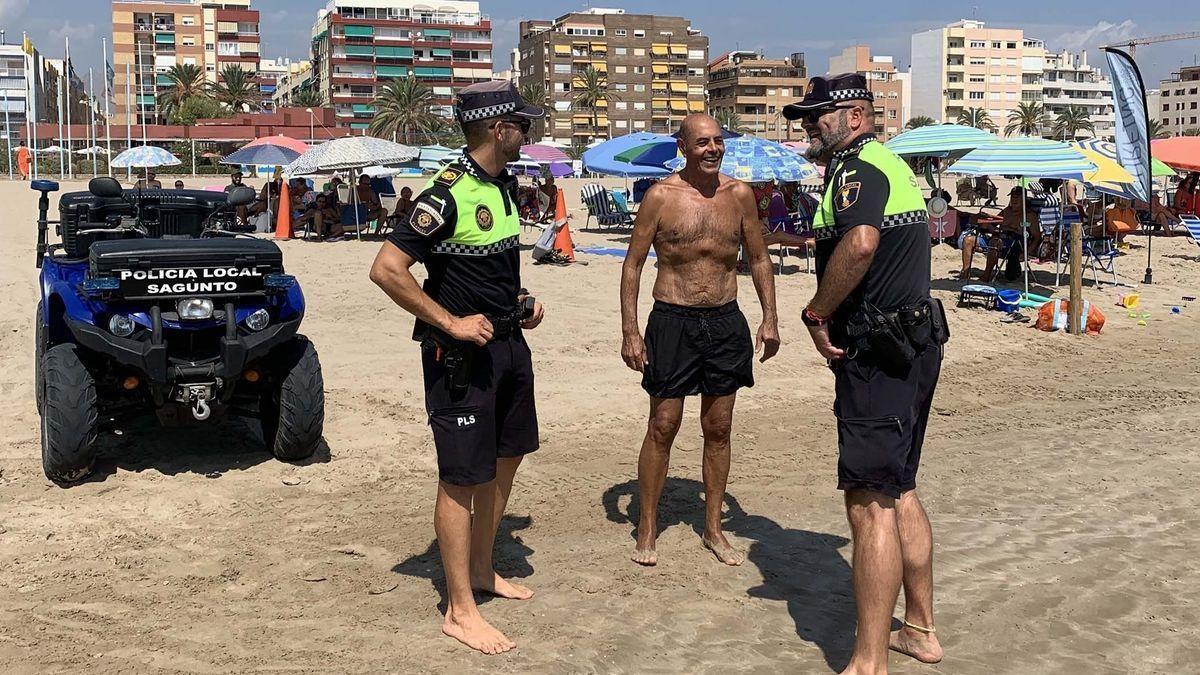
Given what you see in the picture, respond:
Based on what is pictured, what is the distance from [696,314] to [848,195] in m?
1.37

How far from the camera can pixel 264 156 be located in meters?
21.1

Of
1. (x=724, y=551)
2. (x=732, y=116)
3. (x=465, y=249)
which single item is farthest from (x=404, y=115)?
(x=465, y=249)

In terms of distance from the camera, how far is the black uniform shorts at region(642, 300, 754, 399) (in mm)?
4734

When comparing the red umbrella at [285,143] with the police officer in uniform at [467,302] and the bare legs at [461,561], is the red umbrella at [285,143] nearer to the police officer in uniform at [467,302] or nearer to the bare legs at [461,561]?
the police officer in uniform at [467,302]

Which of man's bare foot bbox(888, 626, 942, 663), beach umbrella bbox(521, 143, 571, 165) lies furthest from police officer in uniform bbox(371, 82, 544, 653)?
beach umbrella bbox(521, 143, 571, 165)

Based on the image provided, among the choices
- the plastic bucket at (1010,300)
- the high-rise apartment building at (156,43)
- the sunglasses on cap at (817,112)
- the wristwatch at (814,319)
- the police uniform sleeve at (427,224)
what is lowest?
the plastic bucket at (1010,300)

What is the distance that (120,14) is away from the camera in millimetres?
104625

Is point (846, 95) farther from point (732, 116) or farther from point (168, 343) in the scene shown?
point (732, 116)

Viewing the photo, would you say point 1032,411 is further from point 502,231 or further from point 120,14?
point 120,14

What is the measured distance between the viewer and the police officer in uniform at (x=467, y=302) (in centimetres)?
371

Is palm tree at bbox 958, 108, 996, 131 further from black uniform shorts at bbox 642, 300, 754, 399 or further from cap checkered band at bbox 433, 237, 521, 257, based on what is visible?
cap checkered band at bbox 433, 237, 521, 257

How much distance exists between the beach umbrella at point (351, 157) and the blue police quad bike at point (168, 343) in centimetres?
1110

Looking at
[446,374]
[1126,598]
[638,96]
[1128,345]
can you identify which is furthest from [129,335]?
[638,96]

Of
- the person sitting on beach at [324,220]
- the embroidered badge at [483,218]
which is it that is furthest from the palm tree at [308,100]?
the embroidered badge at [483,218]
